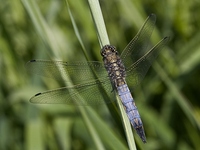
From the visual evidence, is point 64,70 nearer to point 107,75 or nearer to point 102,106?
point 107,75

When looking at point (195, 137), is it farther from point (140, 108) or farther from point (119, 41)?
point (119, 41)

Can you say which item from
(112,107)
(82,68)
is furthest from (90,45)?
(112,107)

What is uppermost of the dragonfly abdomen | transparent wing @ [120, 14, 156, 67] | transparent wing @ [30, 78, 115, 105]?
transparent wing @ [120, 14, 156, 67]

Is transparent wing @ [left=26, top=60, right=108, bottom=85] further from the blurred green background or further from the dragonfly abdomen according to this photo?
the blurred green background

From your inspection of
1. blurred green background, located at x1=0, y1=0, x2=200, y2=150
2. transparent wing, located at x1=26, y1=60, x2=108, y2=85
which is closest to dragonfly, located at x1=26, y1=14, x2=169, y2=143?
transparent wing, located at x1=26, y1=60, x2=108, y2=85

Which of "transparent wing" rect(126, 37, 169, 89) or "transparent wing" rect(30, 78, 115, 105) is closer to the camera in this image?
"transparent wing" rect(30, 78, 115, 105)

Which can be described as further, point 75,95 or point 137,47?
point 137,47

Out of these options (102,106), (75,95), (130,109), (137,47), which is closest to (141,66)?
(137,47)
